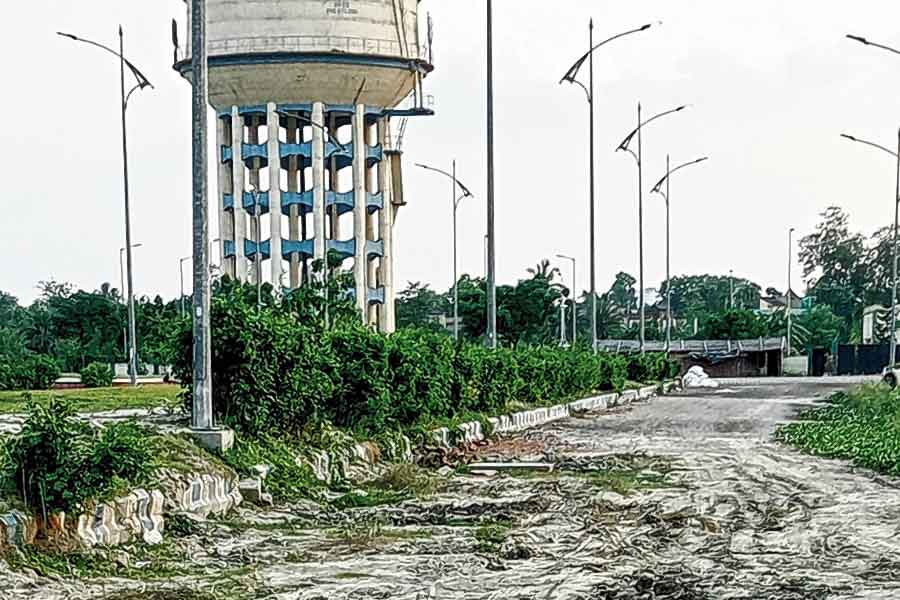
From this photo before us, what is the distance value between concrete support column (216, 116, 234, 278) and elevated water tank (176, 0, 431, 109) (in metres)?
2.25

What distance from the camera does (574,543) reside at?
512 inches

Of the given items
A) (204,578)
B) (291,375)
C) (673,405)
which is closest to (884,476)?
(291,375)

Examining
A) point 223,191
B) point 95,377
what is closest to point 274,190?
point 223,191

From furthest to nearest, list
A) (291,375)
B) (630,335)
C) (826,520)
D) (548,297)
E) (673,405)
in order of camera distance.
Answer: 1. (630,335)
2. (548,297)
3. (673,405)
4. (291,375)
5. (826,520)

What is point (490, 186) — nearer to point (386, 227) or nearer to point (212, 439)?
point (212, 439)

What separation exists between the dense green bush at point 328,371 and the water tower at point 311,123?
29.0 m

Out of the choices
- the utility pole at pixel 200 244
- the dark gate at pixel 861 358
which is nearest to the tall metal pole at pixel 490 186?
the utility pole at pixel 200 244

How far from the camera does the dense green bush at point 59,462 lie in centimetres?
1134

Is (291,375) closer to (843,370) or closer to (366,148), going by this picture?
(366,148)

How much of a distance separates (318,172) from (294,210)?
10.9 feet

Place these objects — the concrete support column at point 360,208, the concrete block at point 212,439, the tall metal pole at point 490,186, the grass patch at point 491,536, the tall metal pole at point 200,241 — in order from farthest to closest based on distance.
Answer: the concrete support column at point 360,208 < the tall metal pole at point 490,186 < the tall metal pole at point 200,241 < the concrete block at point 212,439 < the grass patch at point 491,536

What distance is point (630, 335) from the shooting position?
10512 centimetres

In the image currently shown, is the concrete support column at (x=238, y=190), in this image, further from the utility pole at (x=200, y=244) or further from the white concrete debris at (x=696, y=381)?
the utility pole at (x=200, y=244)

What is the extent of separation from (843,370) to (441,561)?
75.8 metres
